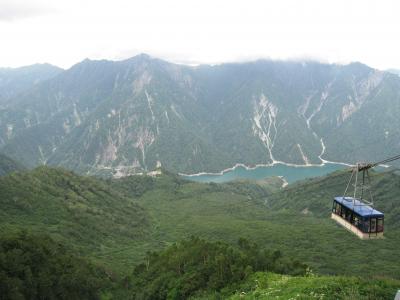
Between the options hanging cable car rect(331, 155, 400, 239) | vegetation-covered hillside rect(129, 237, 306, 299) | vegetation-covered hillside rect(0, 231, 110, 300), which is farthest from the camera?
vegetation-covered hillside rect(0, 231, 110, 300)

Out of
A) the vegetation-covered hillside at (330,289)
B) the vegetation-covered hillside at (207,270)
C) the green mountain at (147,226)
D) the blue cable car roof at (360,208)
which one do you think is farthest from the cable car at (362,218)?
the green mountain at (147,226)

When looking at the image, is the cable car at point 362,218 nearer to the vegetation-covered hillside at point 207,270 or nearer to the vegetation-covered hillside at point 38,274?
the vegetation-covered hillside at point 207,270

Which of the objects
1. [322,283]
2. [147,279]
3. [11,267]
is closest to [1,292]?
[11,267]

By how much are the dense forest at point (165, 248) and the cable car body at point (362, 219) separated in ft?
14.0

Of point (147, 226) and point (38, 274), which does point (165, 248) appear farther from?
point (147, 226)

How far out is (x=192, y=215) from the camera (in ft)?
617

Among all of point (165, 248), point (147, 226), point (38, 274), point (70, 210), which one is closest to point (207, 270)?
point (38, 274)

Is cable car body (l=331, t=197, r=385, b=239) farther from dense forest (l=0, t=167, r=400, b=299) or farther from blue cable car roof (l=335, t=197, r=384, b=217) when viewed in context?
dense forest (l=0, t=167, r=400, b=299)

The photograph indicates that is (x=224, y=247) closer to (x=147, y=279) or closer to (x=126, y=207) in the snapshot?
(x=147, y=279)

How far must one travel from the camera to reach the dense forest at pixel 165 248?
4344cm

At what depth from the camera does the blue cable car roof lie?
3572cm

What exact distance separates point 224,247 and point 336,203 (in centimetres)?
1772

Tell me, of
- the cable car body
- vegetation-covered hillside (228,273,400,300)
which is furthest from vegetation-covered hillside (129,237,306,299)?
the cable car body

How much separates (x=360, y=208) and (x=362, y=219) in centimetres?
207
